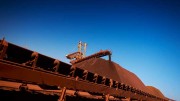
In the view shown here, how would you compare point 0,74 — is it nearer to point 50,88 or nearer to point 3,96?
point 3,96

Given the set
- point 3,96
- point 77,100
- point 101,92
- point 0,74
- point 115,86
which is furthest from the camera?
point 115,86

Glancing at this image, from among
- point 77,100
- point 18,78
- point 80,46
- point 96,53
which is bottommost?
point 77,100

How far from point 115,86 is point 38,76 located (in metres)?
5.88

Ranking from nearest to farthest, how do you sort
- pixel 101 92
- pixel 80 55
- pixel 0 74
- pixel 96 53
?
pixel 0 74 < pixel 101 92 < pixel 96 53 < pixel 80 55

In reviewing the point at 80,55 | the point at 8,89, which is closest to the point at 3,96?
the point at 8,89

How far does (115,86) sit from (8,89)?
6628mm

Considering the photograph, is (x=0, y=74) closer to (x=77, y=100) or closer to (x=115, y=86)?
(x=77, y=100)

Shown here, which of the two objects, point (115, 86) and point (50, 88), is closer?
point (50, 88)

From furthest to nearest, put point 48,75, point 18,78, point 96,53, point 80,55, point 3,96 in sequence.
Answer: point 80,55, point 96,53, point 48,75, point 3,96, point 18,78

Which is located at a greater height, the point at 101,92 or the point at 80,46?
the point at 80,46

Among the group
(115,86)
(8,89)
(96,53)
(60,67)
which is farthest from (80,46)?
(8,89)

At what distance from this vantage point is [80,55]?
82.1 feet

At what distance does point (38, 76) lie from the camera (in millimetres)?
5133

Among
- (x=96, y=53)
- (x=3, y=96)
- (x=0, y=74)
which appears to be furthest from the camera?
(x=96, y=53)
